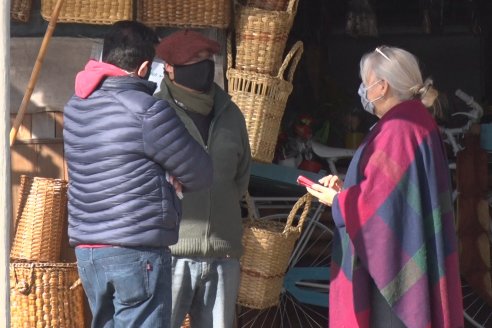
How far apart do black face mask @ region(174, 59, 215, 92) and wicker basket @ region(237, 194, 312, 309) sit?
1221 millimetres

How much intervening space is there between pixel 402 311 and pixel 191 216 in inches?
44.4

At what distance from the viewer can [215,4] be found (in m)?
6.24

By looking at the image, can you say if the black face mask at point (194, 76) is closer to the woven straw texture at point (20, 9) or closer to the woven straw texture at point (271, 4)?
the woven straw texture at point (271, 4)

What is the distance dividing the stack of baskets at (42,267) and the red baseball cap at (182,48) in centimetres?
120

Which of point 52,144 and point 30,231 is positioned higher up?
point 52,144

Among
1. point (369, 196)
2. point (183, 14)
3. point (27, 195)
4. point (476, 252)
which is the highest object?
point (183, 14)

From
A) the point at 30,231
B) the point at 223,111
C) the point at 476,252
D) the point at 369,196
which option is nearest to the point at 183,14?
the point at 223,111

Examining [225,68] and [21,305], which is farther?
[225,68]

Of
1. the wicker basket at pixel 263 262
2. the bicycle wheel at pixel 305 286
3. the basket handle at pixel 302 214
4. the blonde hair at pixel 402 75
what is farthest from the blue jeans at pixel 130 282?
the bicycle wheel at pixel 305 286

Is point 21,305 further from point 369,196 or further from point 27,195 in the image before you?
point 369,196

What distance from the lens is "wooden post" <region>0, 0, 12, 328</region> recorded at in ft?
13.4

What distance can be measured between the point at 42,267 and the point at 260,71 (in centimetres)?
157

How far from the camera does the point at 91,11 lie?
6.16 m

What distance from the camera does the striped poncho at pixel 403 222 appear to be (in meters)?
4.61
